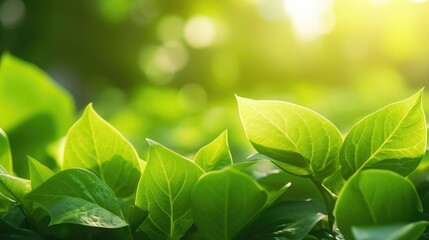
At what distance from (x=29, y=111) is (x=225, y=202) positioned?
0.49m

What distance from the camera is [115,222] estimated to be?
11.9 inches

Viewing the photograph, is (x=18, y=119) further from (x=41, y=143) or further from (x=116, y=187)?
(x=116, y=187)

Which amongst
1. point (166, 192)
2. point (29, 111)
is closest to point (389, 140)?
point (166, 192)

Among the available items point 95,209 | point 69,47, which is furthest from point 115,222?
point 69,47

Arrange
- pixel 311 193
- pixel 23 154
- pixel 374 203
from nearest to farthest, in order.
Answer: pixel 374 203 < pixel 311 193 < pixel 23 154

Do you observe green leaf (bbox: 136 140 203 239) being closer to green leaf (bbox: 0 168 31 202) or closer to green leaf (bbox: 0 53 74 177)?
green leaf (bbox: 0 168 31 202)

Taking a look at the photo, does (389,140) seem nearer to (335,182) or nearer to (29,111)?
(335,182)

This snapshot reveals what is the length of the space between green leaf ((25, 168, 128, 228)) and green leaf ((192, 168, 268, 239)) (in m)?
0.04

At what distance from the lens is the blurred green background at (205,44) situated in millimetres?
2594

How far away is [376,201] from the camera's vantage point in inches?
11.1

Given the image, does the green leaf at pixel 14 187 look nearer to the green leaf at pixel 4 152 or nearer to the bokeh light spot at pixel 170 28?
the green leaf at pixel 4 152

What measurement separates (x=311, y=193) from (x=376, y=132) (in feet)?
0.37

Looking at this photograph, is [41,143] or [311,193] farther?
[41,143]

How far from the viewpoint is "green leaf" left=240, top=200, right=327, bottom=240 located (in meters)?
0.30
